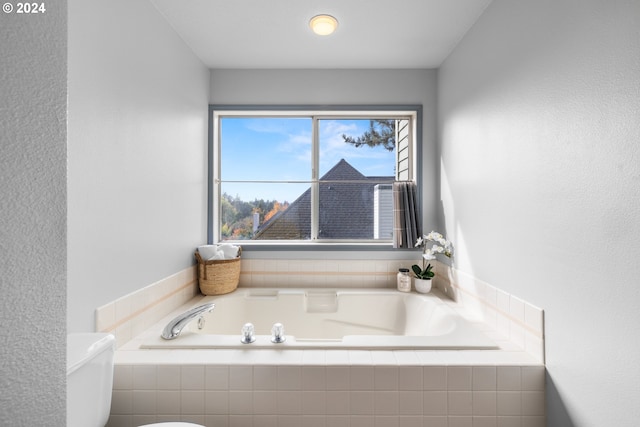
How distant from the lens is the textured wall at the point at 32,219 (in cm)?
36

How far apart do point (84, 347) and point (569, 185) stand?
179 cm

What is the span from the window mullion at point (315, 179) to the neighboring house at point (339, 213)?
33 millimetres

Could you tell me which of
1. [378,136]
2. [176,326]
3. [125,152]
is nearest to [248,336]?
[176,326]

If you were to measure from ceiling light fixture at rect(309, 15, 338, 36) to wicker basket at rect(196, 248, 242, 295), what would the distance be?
1.69 meters

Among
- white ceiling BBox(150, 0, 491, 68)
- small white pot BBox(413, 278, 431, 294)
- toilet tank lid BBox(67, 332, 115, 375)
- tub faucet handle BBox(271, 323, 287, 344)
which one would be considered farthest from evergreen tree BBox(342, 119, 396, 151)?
toilet tank lid BBox(67, 332, 115, 375)

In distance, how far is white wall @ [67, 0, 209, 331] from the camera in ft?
3.83

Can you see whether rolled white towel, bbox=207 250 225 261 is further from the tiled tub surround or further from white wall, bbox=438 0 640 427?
white wall, bbox=438 0 640 427

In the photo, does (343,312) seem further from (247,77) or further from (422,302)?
(247,77)

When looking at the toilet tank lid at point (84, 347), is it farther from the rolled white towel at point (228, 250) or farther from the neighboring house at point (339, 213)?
the neighboring house at point (339, 213)

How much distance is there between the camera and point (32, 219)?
0.39 meters

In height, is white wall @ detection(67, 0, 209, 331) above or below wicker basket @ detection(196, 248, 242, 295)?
above

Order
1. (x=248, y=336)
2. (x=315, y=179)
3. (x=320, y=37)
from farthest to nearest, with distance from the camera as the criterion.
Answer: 1. (x=315, y=179)
2. (x=320, y=37)
3. (x=248, y=336)

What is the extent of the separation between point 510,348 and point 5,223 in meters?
1.75

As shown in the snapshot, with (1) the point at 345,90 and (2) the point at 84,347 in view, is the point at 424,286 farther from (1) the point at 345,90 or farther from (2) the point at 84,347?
(2) the point at 84,347
